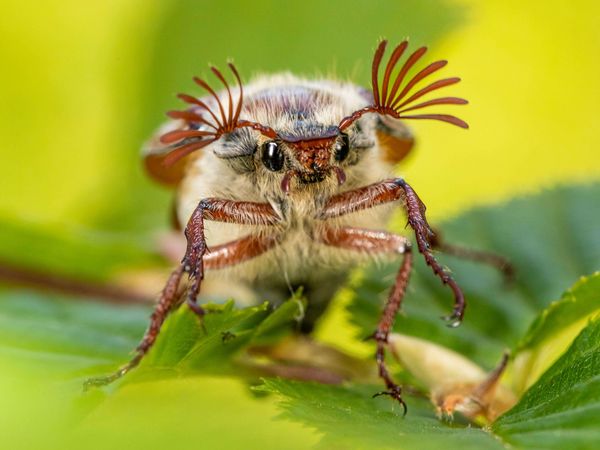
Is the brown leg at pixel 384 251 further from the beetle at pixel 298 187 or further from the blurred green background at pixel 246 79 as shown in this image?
the blurred green background at pixel 246 79

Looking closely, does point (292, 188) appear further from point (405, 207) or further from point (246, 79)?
point (246, 79)

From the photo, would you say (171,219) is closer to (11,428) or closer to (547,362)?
(547,362)

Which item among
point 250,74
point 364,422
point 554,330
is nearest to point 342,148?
point 554,330

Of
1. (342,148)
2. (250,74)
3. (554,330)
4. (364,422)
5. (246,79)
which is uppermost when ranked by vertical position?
(250,74)

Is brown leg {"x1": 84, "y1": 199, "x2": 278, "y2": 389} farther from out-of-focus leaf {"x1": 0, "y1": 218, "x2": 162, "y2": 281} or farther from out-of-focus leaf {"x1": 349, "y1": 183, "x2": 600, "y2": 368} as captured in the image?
out-of-focus leaf {"x1": 0, "y1": 218, "x2": 162, "y2": 281}

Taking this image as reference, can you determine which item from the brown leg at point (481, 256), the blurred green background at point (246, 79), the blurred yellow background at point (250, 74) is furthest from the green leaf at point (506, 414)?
the blurred yellow background at point (250, 74)

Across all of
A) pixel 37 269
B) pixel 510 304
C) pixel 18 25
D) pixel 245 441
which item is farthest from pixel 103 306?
pixel 18 25
